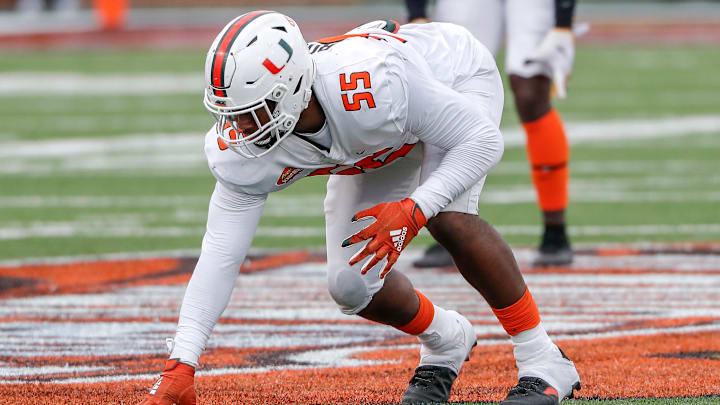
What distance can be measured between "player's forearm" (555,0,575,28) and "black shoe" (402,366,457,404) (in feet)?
8.47

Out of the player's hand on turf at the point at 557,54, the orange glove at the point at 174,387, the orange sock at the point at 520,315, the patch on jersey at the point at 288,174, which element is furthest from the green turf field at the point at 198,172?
the orange glove at the point at 174,387

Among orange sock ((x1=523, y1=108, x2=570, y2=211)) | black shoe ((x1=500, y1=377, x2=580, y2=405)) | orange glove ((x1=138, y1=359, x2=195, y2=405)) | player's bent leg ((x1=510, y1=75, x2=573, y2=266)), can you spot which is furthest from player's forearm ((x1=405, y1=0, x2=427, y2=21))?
orange glove ((x1=138, y1=359, x2=195, y2=405))

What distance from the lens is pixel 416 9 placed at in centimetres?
615

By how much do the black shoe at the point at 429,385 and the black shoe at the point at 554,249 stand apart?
88.0 inches

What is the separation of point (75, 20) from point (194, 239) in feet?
71.8

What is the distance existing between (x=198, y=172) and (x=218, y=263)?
19.5ft

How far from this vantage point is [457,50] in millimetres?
3914

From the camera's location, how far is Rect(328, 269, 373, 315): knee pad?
3.76 meters

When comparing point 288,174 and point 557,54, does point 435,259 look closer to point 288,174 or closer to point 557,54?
point 557,54

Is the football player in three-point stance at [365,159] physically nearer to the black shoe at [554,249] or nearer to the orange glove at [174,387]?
the orange glove at [174,387]

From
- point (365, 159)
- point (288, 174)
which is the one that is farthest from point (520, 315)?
point (288, 174)

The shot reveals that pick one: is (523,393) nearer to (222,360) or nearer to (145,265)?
(222,360)

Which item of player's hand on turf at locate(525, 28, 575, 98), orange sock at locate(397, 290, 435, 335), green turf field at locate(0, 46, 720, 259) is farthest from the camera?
green turf field at locate(0, 46, 720, 259)

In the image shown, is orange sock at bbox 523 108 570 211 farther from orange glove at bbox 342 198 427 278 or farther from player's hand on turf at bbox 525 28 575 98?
orange glove at bbox 342 198 427 278
